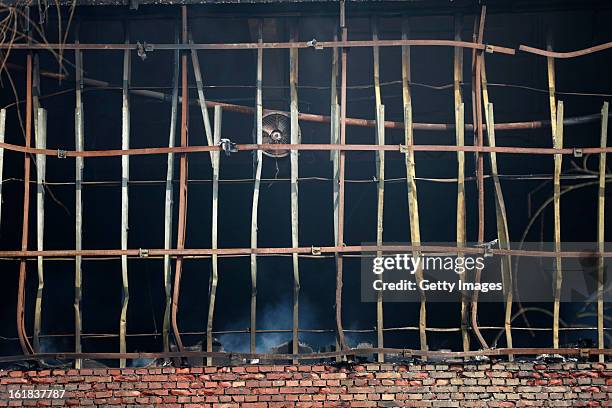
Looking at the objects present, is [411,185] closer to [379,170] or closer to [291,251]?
[379,170]

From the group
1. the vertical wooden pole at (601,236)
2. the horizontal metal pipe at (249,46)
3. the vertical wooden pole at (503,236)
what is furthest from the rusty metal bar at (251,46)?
the vertical wooden pole at (601,236)

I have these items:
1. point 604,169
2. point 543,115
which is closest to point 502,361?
point 604,169

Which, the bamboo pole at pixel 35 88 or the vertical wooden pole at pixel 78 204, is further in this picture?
the bamboo pole at pixel 35 88

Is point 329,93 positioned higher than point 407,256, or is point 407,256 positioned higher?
point 329,93

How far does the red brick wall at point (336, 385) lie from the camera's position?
951 cm

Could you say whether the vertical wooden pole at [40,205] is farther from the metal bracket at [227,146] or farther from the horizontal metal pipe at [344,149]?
the metal bracket at [227,146]

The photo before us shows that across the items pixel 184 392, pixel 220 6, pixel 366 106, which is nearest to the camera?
pixel 184 392

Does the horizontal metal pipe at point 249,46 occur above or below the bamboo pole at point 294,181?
above

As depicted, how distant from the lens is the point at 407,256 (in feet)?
32.0

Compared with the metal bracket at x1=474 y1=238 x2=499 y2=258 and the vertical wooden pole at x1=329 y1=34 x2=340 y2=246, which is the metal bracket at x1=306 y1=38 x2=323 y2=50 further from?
the metal bracket at x1=474 y1=238 x2=499 y2=258

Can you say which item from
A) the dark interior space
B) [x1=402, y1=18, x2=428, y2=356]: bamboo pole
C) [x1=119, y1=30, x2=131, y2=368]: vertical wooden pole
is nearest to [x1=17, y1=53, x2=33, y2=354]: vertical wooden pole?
the dark interior space

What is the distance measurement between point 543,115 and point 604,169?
1715 mm

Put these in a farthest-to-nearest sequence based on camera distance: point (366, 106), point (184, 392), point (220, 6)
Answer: point (366, 106) < point (220, 6) < point (184, 392)

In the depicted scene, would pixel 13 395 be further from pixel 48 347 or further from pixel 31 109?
pixel 31 109
